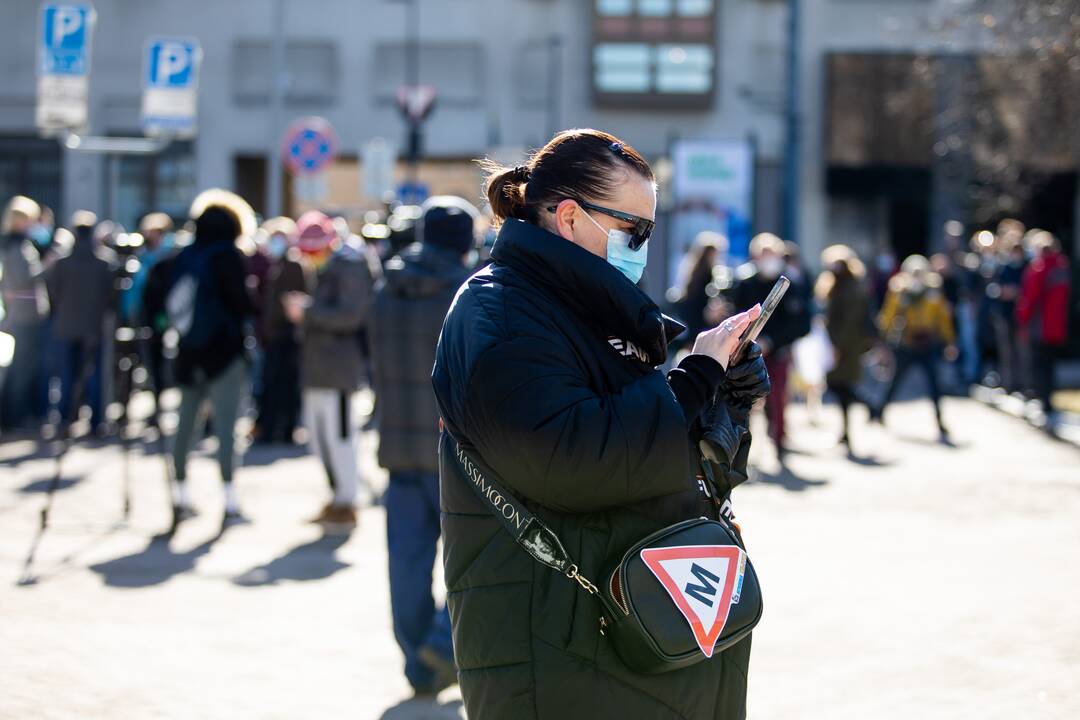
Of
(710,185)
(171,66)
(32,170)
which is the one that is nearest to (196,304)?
(171,66)

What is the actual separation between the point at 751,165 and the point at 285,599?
2215 cm

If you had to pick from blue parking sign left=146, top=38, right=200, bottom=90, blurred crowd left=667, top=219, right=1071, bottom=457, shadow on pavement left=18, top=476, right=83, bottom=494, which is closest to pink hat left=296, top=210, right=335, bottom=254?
blue parking sign left=146, top=38, right=200, bottom=90

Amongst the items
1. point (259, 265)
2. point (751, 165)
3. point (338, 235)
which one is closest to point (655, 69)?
point (751, 165)

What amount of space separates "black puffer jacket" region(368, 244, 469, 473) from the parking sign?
6.64 m

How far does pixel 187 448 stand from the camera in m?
10.1

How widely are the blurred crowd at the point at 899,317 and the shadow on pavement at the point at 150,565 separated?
5692 millimetres

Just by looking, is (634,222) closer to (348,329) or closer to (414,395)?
(414,395)

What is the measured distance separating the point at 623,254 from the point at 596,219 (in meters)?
0.10

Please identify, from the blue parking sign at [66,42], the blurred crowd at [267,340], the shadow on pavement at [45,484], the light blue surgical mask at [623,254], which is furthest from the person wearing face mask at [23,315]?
the light blue surgical mask at [623,254]

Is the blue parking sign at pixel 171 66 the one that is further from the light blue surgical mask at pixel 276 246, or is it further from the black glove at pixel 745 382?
the black glove at pixel 745 382

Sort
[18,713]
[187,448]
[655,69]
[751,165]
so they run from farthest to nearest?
[655,69] → [751,165] → [187,448] → [18,713]

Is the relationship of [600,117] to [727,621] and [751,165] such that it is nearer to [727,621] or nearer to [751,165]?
[751,165]

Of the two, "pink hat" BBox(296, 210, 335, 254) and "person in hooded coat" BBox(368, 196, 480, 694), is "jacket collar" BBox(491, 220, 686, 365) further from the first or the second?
"pink hat" BBox(296, 210, 335, 254)

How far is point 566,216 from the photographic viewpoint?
3.22 m
